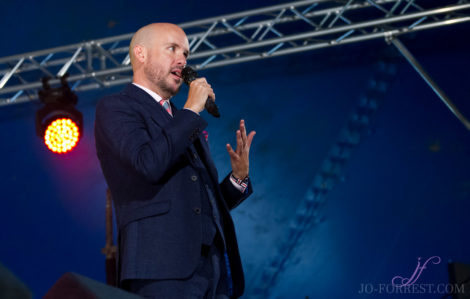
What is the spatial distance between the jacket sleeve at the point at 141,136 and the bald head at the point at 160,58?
121mm

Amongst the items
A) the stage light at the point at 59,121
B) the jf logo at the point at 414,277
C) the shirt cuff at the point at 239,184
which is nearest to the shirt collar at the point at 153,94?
the shirt cuff at the point at 239,184

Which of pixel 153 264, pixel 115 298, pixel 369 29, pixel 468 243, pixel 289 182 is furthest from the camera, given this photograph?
pixel 369 29

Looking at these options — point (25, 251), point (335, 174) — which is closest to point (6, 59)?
point (25, 251)

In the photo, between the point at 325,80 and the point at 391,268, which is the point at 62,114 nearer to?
the point at 325,80

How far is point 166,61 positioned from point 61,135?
2553 mm

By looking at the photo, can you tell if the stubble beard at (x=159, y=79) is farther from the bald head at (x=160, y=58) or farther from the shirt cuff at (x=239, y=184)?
the shirt cuff at (x=239, y=184)

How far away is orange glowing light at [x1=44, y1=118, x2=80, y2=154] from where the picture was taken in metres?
4.06

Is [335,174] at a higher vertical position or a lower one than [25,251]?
higher

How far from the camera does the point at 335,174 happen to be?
4.66m

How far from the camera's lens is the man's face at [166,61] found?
175cm

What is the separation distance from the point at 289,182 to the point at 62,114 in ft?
5.92

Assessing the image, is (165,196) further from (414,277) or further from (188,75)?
(414,277)

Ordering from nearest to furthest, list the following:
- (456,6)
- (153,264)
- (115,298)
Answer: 1. (115,298)
2. (153,264)
3. (456,6)

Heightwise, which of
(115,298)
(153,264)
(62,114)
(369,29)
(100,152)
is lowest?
(115,298)
